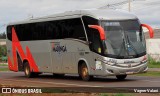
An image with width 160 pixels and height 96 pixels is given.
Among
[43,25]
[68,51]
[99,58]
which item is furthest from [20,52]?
[99,58]

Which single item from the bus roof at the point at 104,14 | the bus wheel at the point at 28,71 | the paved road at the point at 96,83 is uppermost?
the bus roof at the point at 104,14

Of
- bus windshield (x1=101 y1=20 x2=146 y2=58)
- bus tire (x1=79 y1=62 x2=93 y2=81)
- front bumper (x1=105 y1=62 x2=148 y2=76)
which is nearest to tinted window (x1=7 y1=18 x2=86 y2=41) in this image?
bus tire (x1=79 y1=62 x2=93 y2=81)

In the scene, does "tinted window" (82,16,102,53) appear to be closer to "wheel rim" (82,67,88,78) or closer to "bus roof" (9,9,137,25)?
"bus roof" (9,9,137,25)

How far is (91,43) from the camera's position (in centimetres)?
2367

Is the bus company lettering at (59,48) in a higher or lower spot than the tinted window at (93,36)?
lower

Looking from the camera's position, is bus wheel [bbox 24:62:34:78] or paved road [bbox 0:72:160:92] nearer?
paved road [bbox 0:72:160:92]

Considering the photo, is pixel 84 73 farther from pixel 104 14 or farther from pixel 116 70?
pixel 104 14

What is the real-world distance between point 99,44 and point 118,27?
4.11ft

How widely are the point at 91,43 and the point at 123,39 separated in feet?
5.22

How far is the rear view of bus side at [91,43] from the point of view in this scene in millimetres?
23016

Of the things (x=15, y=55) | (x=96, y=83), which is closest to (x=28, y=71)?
(x=15, y=55)

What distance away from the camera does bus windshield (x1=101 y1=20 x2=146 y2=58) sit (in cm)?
2302

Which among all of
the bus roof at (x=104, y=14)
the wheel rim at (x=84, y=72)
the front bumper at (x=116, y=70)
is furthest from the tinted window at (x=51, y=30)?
the front bumper at (x=116, y=70)

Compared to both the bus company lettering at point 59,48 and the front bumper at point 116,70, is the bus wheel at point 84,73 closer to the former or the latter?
the front bumper at point 116,70
